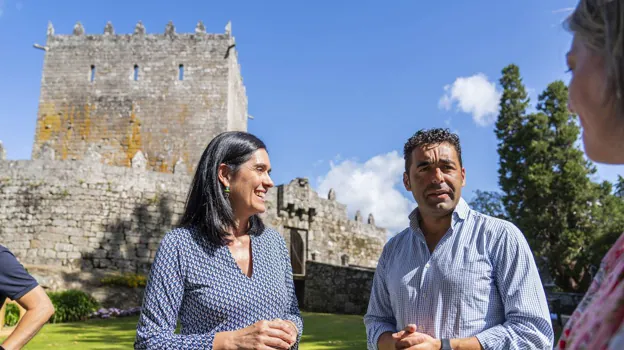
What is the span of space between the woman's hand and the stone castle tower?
19.6 metres

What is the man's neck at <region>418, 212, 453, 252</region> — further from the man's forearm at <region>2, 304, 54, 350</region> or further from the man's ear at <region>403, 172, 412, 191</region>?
the man's forearm at <region>2, 304, 54, 350</region>

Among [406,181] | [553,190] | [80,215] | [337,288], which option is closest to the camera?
[406,181]

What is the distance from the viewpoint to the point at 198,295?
2.46 m

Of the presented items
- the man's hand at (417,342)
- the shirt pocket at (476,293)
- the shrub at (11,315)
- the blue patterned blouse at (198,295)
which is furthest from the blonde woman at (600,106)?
the shrub at (11,315)

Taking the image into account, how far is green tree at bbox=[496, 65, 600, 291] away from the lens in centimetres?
1977

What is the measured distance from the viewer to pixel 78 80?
22.3 m

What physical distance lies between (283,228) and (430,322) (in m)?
16.6

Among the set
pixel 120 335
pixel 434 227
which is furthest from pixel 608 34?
pixel 120 335

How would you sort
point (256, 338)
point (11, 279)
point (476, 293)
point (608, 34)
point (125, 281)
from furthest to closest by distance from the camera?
1. point (125, 281)
2. point (11, 279)
3. point (476, 293)
4. point (256, 338)
5. point (608, 34)

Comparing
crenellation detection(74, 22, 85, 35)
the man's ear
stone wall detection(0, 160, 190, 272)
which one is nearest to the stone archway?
stone wall detection(0, 160, 190, 272)

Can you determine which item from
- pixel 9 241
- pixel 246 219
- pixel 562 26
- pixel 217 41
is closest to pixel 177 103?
pixel 217 41

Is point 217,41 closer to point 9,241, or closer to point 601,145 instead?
point 9,241

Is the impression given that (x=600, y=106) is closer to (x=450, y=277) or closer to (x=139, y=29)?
(x=450, y=277)

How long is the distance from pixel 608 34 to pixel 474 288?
5.66 feet
